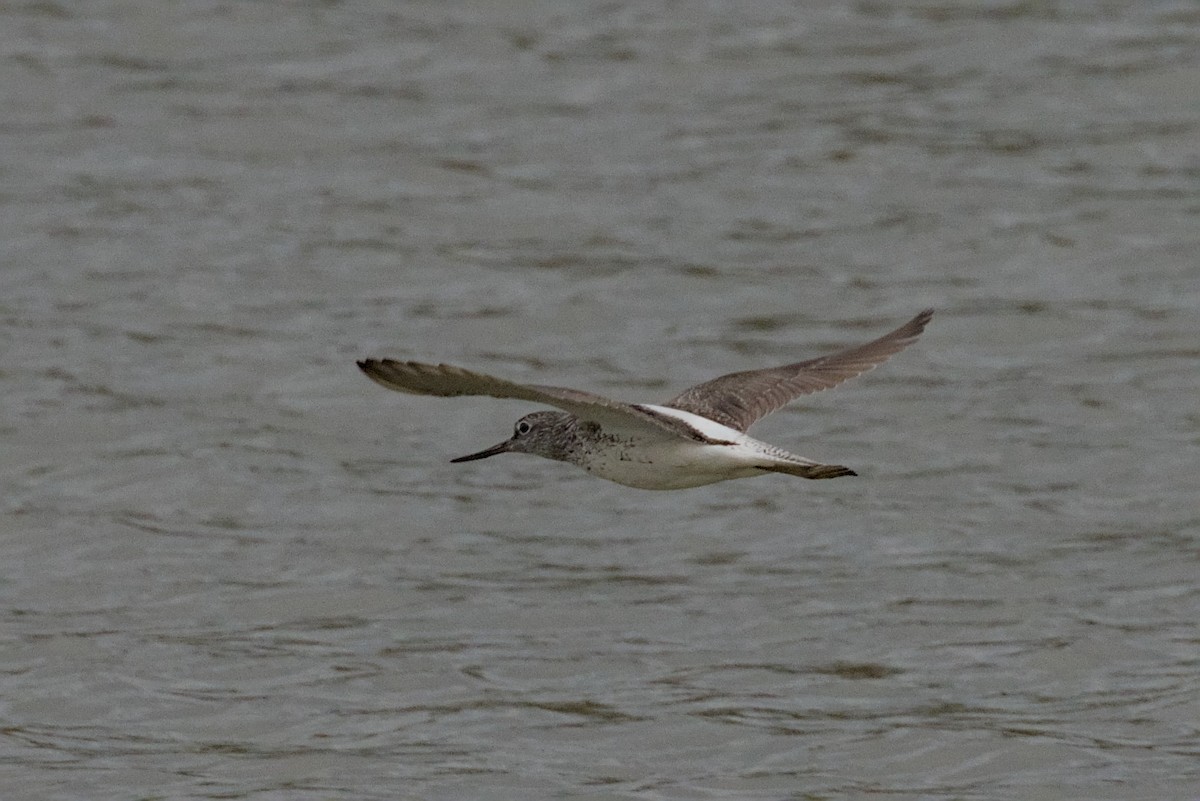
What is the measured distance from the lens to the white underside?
1014 cm

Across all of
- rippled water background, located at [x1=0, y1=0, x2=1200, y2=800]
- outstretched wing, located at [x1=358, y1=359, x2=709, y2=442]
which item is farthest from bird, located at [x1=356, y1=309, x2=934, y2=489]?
rippled water background, located at [x1=0, y1=0, x2=1200, y2=800]

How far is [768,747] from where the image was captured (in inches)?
451

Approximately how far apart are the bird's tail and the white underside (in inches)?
0.8

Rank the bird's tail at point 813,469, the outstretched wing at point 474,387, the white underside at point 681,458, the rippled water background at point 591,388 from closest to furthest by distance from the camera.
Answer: the outstretched wing at point 474,387
the bird's tail at point 813,469
the white underside at point 681,458
the rippled water background at point 591,388

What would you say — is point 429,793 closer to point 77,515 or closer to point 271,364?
point 77,515

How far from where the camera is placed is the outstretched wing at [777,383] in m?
11.4

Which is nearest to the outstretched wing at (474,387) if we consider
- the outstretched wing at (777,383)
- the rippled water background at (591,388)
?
the outstretched wing at (777,383)

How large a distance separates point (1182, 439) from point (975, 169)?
4383mm

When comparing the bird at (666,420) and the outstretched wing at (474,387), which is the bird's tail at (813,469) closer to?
the bird at (666,420)

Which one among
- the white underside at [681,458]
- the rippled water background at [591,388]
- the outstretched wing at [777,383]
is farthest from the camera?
the rippled water background at [591,388]

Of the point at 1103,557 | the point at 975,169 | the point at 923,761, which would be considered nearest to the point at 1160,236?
the point at 975,169

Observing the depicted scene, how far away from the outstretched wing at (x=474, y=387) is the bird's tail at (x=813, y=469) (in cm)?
45

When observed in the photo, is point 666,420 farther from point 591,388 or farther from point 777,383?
point 591,388

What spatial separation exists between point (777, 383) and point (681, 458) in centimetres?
161
